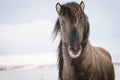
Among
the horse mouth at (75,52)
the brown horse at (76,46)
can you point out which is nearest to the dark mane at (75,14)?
the brown horse at (76,46)

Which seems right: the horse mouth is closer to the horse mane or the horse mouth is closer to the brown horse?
the brown horse

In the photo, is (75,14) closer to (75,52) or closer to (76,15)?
(76,15)

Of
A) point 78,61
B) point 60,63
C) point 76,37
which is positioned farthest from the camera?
point 60,63

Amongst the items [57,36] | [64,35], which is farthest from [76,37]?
[57,36]

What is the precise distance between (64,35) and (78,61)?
39 cm

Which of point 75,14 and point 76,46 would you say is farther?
point 75,14

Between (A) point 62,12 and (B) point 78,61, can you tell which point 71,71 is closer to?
(B) point 78,61

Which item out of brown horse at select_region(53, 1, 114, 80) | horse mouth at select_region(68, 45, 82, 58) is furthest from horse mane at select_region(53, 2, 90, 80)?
horse mouth at select_region(68, 45, 82, 58)

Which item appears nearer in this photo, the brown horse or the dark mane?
the brown horse

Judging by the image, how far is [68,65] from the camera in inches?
199

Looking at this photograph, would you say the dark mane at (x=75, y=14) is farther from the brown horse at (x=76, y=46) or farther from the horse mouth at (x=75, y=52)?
the horse mouth at (x=75, y=52)

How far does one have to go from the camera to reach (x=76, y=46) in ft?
15.2

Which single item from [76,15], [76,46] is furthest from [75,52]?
[76,15]

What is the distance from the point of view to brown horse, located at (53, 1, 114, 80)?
15.5ft
